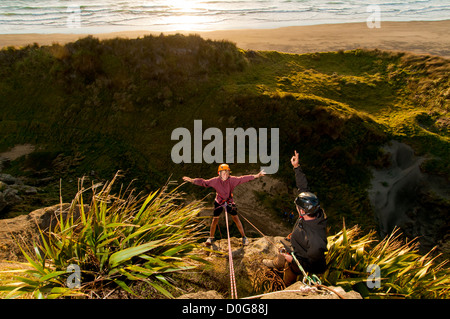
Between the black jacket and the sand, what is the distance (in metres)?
28.1

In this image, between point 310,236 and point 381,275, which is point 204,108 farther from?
point 381,275

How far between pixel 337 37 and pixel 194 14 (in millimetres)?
20484

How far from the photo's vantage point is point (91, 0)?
36094 mm

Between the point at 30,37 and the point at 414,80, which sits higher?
the point at 30,37

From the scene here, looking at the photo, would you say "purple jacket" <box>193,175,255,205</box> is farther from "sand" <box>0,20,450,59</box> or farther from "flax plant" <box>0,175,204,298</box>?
"sand" <box>0,20,450,59</box>

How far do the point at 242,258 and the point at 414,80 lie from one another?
23907 mm

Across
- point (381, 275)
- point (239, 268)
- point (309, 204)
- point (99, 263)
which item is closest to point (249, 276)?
point (239, 268)

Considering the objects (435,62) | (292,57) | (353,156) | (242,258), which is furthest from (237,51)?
(242,258)

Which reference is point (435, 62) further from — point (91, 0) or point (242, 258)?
point (91, 0)

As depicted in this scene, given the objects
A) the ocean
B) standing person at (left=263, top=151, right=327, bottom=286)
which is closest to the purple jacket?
standing person at (left=263, top=151, right=327, bottom=286)

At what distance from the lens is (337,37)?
1300 inches

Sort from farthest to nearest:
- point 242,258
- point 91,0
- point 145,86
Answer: point 91,0
point 145,86
point 242,258

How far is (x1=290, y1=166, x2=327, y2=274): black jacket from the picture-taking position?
11.5 ft

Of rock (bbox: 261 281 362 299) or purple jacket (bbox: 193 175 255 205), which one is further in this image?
purple jacket (bbox: 193 175 255 205)
